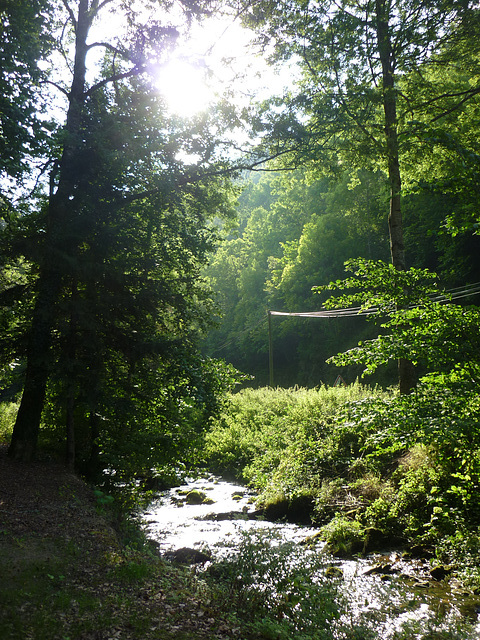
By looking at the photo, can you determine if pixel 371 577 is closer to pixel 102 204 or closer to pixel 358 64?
pixel 102 204

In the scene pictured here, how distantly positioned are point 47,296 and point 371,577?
25.8 ft

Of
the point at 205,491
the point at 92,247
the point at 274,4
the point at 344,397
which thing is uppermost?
the point at 274,4

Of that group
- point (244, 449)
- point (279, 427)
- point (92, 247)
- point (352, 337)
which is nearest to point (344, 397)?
point (279, 427)

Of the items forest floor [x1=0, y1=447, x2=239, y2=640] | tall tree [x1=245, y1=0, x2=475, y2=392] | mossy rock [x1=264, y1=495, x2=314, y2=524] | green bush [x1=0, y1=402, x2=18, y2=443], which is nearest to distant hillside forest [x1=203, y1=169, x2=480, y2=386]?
tall tree [x1=245, y1=0, x2=475, y2=392]

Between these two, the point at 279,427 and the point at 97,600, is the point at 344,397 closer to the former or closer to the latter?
the point at 279,427

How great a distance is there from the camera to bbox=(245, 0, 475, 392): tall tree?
10.7 m

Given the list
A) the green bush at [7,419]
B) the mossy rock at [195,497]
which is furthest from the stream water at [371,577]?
the green bush at [7,419]

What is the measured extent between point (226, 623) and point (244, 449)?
11643 millimetres

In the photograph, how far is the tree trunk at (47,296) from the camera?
888 cm

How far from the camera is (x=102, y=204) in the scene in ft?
31.2

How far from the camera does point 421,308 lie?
6.58 metres

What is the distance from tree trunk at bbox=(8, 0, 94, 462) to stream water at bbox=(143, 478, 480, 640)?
329 cm

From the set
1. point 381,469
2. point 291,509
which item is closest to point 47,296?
point 291,509

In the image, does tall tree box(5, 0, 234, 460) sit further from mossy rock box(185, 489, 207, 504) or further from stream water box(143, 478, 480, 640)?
mossy rock box(185, 489, 207, 504)
